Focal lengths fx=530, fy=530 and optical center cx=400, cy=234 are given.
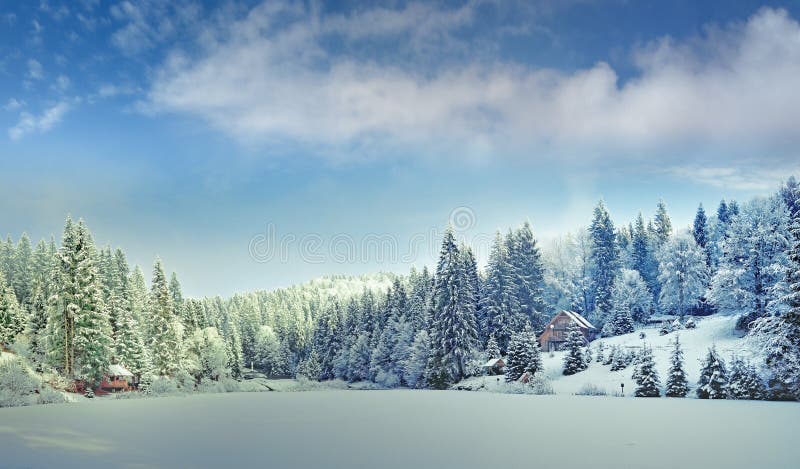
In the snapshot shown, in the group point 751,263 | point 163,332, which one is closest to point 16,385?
point 163,332

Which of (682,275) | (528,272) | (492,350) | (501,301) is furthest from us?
(528,272)

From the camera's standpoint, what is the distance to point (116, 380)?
179 ft

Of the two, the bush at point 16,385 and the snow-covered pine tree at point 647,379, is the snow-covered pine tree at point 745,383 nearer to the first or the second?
the snow-covered pine tree at point 647,379

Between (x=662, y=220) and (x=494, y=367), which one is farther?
(x=662, y=220)

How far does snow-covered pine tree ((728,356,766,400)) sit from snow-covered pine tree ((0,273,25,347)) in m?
65.8

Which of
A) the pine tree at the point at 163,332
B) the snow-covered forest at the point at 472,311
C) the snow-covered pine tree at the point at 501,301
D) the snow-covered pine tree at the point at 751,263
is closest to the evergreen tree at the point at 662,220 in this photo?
the snow-covered forest at the point at 472,311

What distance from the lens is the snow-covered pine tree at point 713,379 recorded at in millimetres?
35969

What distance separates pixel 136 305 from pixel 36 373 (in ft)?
65.9

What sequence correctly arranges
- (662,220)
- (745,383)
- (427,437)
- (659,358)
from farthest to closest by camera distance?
(662,220) → (659,358) → (745,383) → (427,437)

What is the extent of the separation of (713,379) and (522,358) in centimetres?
1808

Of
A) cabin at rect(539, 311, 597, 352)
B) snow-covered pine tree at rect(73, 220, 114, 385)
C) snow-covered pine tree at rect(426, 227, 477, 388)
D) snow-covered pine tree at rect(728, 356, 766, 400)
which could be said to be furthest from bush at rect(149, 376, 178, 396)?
snow-covered pine tree at rect(728, 356, 766, 400)

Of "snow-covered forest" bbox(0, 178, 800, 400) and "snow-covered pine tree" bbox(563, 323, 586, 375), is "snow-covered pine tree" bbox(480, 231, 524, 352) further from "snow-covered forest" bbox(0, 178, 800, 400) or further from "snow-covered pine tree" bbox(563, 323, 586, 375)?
"snow-covered pine tree" bbox(563, 323, 586, 375)

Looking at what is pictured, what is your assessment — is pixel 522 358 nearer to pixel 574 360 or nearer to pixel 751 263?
pixel 574 360

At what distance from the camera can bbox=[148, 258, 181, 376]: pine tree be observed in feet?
197
